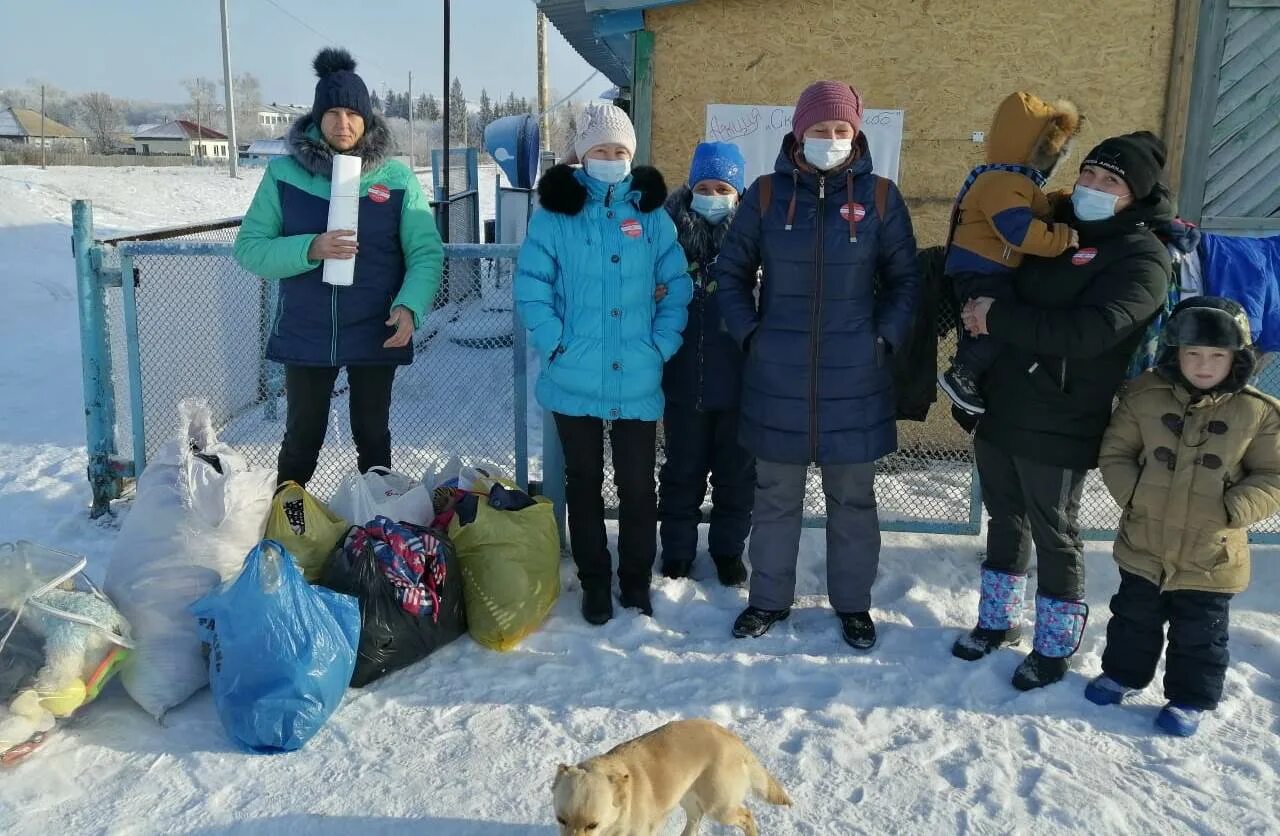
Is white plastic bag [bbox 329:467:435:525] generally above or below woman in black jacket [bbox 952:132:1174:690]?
A: below

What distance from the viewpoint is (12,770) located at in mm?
2684

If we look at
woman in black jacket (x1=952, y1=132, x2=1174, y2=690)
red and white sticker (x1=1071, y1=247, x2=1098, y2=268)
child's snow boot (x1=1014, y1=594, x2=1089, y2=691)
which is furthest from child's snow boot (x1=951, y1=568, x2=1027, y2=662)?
red and white sticker (x1=1071, y1=247, x2=1098, y2=268)

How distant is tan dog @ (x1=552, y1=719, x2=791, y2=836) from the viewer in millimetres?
2000

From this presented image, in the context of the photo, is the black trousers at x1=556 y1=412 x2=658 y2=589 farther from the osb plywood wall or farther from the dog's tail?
the osb plywood wall

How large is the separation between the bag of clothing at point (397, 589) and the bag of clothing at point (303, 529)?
→ 140 millimetres

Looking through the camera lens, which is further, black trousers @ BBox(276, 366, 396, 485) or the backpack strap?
black trousers @ BBox(276, 366, 396, 485)

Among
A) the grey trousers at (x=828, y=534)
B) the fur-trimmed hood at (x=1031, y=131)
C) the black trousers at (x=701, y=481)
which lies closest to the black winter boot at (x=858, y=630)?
the grey trousers at (x=828, y=534)

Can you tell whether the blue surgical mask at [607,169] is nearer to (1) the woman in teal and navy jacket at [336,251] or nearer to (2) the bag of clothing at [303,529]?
(1) the woman in teal and navy jacket at [336,251]

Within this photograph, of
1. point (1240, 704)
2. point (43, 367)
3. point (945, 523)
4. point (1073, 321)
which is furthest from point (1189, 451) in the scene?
point (43, 367)

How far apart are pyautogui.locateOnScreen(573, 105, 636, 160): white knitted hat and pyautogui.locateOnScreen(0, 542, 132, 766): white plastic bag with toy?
2.20m

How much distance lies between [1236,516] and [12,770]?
11.9 feet

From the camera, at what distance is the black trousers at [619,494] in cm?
362

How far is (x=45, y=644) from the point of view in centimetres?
278

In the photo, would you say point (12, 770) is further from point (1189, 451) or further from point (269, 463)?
point (1189, 451)
